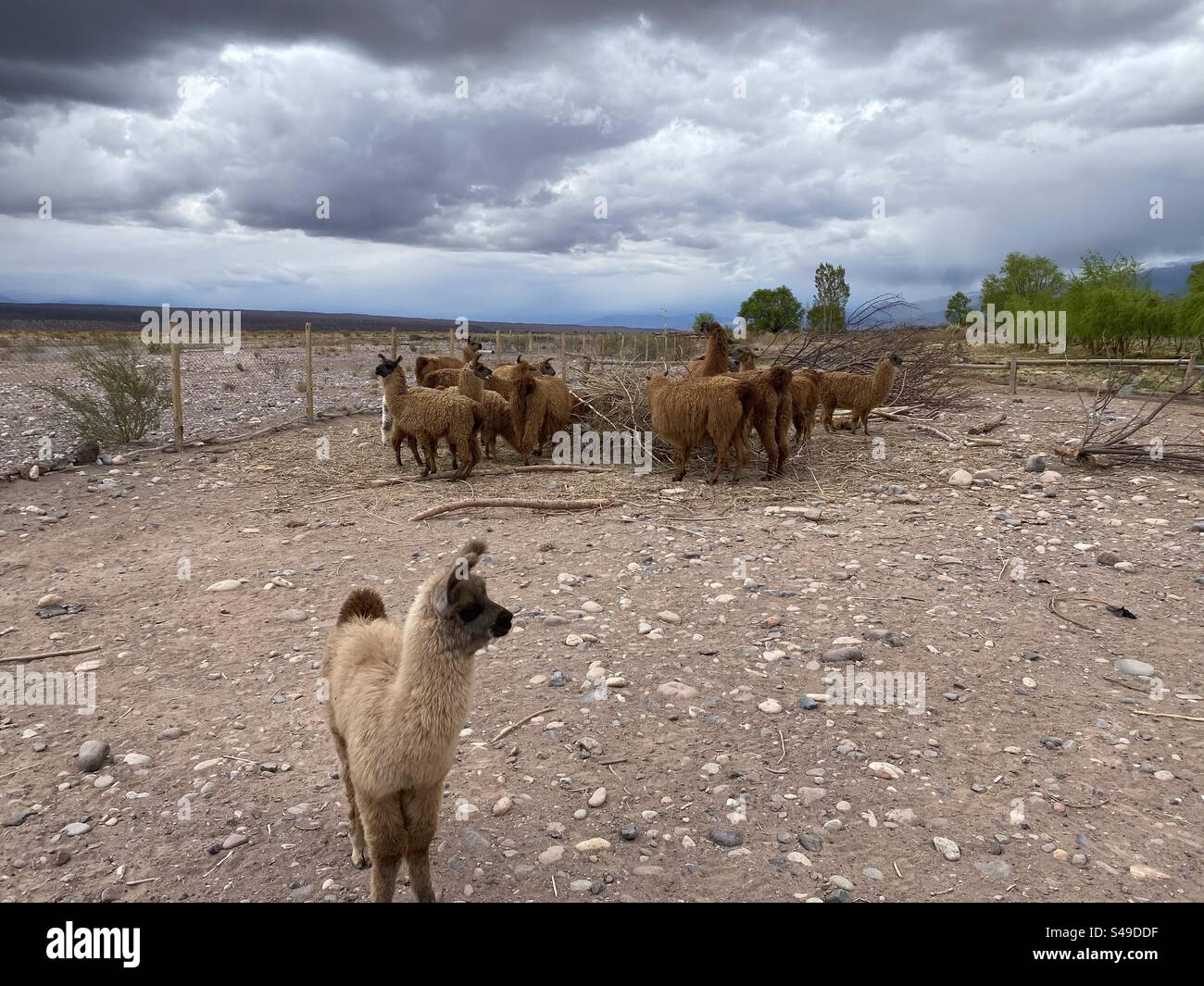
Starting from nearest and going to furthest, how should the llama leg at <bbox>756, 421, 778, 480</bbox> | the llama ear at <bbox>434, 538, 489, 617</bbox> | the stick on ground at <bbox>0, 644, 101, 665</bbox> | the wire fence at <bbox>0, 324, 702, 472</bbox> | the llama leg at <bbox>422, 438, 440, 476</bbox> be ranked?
1. the llama ear at <bbox>434, 538, 489, 617</bbox>
2. the stick on ground at <bbox>0, 644, 101, 665</bbox>
3. the llama leg at <bbox>756, 421, 778, 480</bbox>
4. the llama leg at <bbox>422, 438, 440, 476</bbox>
5. the wire fence at <bbox>0, 324, 702, 472</bbox>

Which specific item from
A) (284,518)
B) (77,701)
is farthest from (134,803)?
(284,518)

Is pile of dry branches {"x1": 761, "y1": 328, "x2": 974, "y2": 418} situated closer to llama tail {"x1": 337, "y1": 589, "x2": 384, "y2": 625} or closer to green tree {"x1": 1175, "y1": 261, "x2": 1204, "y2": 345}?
llama tail {"x1": 337, "y1": 589, "x2": 384, "y2": 625}

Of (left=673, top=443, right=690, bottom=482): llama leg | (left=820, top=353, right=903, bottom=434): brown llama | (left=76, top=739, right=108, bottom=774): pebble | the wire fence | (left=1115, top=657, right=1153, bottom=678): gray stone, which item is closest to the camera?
(left=76, top=739, right=108, bottom=774): pebble

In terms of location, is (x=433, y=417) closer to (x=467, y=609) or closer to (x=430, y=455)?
(x=430, y=455)

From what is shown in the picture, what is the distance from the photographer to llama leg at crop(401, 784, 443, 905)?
2816 mm

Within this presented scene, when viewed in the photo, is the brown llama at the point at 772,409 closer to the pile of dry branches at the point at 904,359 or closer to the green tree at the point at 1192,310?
the pile of dry branches at the point at 904,359

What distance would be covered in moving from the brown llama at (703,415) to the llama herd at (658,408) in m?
0.01

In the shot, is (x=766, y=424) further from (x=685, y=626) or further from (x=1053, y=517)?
(x=685, y=626)

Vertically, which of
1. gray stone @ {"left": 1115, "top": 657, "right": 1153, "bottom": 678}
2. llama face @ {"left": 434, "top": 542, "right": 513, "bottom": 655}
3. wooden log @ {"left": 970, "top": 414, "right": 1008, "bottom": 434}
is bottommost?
gray stone @ {"left": 1115, "top": 657, "right": 1153, "bottom": 678}

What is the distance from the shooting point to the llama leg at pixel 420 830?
2.82 metres

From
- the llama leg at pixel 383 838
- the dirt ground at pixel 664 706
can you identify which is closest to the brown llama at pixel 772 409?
the dirt ground at pixel 664 706

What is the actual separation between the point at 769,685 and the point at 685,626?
40.2 inches

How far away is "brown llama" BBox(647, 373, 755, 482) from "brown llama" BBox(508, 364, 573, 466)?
86.1 inches

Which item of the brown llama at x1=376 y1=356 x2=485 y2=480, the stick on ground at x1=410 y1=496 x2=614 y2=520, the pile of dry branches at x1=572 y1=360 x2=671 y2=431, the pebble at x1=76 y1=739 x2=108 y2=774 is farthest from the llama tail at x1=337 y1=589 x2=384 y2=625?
the pile of dry branches at x1=572 y1=360 x2=671 y2=431
